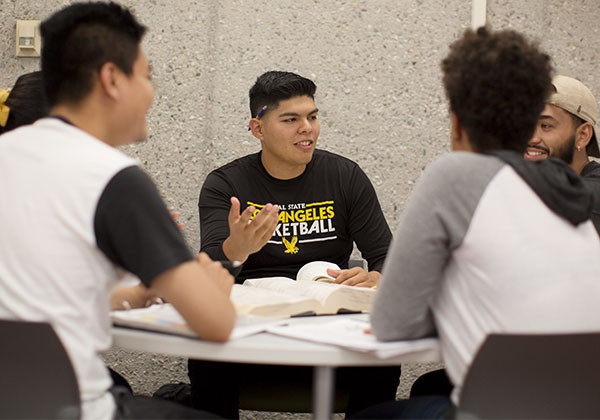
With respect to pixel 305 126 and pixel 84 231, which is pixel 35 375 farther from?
pixel 305 126

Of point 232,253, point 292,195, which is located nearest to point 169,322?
point 232,253

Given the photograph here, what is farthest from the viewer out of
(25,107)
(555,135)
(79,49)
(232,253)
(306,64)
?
A: (306,64)

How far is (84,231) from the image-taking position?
1476 millimetres

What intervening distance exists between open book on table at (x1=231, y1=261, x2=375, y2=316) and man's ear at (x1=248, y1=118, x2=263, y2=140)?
1146 millimetres

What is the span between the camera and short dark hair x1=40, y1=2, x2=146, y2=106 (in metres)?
1.60

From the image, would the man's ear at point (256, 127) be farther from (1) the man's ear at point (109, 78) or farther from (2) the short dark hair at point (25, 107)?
(1) the man's ear at point (109, 78)

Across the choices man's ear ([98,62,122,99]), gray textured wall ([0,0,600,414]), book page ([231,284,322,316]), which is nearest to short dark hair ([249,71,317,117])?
gray textured wall ([0,0,600,414])

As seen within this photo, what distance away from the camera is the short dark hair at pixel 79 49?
1.60 metres

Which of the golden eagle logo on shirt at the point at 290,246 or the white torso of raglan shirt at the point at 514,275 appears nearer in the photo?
the white torso of raglan shirt at the point at 514,275

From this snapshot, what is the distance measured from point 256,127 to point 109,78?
66.7 inches

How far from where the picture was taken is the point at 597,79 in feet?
11.4

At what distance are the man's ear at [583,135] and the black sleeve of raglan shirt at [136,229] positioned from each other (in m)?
1.79

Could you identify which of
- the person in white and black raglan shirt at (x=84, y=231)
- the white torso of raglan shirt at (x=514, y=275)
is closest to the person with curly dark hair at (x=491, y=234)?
the white torso of raglan shirt at (x=514, y=275)

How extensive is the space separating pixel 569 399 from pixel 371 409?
1.49 feet
